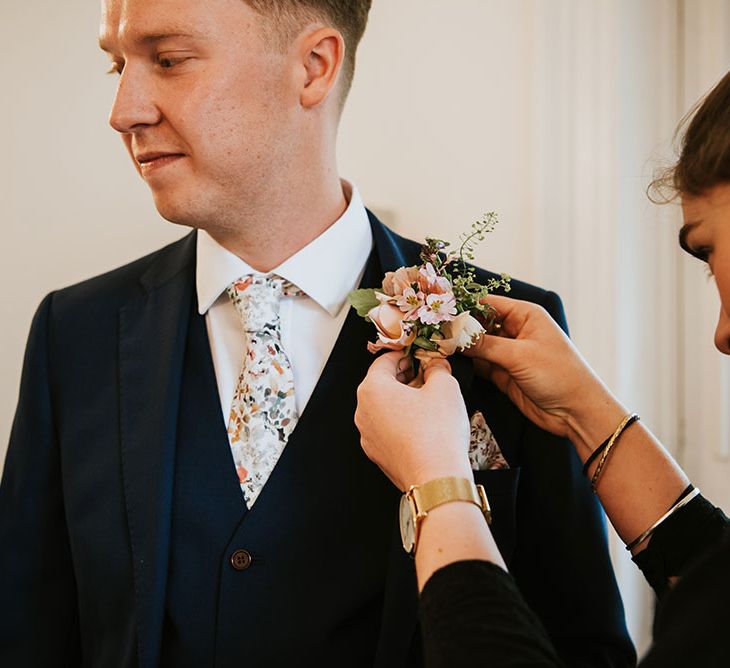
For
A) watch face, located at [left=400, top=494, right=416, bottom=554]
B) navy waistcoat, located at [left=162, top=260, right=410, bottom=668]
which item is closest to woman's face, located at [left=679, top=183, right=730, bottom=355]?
watch face, located at [left=400, top=494, right=416, bottom=554]

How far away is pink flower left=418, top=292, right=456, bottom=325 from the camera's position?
114 centimetres

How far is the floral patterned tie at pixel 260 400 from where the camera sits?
4.25 feet

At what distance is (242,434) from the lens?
1.32 meters

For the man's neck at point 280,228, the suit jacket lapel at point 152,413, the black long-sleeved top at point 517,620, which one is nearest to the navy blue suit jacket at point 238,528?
the suit jacket lapel at point 152,413

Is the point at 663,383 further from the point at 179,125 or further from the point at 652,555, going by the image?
the point at 179,125

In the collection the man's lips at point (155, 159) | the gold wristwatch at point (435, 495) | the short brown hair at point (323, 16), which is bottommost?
the gold wristwatch at point (435, 495)

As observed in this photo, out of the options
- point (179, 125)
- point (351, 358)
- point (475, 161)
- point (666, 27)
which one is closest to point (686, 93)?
point (666, 27)

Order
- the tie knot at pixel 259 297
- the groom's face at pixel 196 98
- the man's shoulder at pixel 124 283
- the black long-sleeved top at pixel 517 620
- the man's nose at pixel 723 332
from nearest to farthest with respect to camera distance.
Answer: the black long-sleeved top at pixel 517 620 → the man's nose at pixel 723 332 → the groom's face at pixel 196 98 → the tie knot at pixel 259 297 → the man's shoulder at pixel 124 283

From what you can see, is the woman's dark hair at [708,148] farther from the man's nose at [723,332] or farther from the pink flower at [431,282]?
the pink flower at [431,282]

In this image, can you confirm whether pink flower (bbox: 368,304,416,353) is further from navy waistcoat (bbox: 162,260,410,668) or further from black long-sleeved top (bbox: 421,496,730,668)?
black long-sleeved top (bbox: 421,496,730,668)

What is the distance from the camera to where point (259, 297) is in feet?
4.57

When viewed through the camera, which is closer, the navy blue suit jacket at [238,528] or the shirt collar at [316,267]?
the navy blue suit jacket at [238,528]

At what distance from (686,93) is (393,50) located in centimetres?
64

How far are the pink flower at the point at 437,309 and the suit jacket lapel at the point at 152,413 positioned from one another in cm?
44
